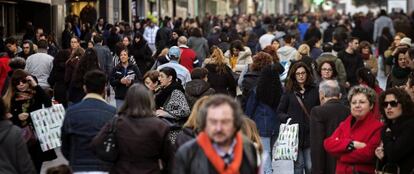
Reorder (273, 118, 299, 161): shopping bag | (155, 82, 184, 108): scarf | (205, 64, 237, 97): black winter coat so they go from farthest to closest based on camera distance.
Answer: (205, 64, 237, 97): black winter coat
(273, 118, 299, 161): shopping bag
(155, 82, 184, 108): scarf

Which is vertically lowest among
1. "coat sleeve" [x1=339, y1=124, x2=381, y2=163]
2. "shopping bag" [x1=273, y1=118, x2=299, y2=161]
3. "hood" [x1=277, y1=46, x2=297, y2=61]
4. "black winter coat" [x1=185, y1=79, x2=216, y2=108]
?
"shopping bag" [x1=273, y1=118, x2=299, y2=161]

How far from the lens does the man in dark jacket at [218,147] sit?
5.70 meters

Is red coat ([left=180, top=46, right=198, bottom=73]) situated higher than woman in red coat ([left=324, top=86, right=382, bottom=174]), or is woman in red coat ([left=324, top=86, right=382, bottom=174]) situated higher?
red coat ([left=180, top=46, right=198, bottom=73])

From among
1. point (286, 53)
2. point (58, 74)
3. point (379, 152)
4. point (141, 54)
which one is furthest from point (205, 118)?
point (141, 54)

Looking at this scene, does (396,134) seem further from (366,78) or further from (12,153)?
(366,78)

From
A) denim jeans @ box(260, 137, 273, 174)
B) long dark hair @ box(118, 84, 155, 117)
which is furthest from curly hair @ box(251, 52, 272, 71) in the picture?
long dark hair @ box(118, 84, 155, 117)

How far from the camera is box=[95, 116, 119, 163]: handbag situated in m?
7.30

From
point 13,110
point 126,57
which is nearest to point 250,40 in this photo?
point 126,57

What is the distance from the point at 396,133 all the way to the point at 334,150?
654 mm

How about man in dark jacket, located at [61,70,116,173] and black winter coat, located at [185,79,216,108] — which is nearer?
man in dark jacket, located at [61,70,116,173]

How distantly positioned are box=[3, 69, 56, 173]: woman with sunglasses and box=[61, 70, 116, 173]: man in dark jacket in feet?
5.59

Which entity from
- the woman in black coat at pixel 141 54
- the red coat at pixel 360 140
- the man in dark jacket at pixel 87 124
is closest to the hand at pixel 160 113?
the man in dark jacket at pixel 87 124

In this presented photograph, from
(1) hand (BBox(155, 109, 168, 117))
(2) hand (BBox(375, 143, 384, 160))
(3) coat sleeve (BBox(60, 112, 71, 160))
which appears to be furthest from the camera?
(1) hand (BBox(155, 109, 168, 117))

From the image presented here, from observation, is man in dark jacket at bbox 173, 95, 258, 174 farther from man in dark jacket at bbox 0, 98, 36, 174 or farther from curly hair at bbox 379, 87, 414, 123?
curly hair at bbox 379, 87, 414, 123
